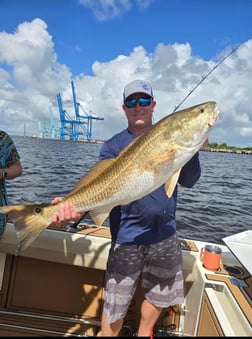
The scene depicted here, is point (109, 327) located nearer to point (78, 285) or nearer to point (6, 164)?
point (78, 285)

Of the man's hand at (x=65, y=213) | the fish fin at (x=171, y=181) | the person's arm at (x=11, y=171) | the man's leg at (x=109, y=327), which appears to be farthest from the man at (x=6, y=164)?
the fish fin at (x=171, y=181)

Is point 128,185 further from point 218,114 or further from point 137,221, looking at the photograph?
point 218,114

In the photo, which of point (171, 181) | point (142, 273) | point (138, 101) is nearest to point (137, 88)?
point (138, 101)

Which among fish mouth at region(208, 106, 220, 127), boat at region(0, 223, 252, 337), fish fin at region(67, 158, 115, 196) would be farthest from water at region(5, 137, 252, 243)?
fish mouth at region(208, 106, 220, 127)

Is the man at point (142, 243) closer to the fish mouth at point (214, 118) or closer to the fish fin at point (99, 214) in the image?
the fish fin at point (99, 214)

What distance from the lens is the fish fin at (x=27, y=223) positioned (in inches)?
99.7

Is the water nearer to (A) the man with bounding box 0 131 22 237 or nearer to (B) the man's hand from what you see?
(A) the man with bounding box 0 131 22 237

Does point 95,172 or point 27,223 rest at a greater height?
point 95,172

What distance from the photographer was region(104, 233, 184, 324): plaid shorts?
2789 mm

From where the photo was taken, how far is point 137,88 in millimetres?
2838

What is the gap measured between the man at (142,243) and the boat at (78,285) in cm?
60

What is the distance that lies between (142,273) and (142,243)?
0.35m

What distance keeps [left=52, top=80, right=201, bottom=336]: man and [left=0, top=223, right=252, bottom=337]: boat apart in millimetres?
599

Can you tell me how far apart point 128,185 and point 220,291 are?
1.71 metres
